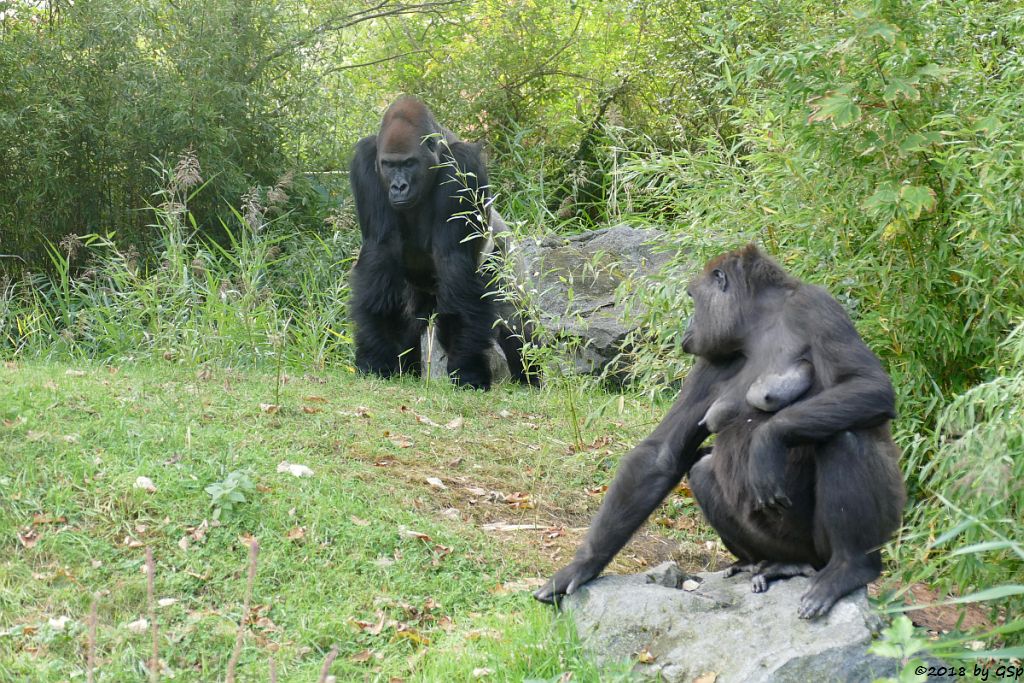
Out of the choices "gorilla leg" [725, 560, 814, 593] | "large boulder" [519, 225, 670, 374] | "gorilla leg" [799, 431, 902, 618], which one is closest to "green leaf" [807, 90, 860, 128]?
"gorilla leg" [799, 431, 902, 618]

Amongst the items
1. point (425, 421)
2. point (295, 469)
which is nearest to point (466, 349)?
point (425, 421)

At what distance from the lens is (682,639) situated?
319 cm

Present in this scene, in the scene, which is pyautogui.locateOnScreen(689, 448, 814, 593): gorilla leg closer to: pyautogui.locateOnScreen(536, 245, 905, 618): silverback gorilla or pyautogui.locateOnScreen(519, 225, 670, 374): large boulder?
pyautogui.locateOnScreen(536, 245, 905, 618): silverback gorilla

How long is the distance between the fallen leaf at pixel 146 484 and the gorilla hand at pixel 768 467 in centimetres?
221

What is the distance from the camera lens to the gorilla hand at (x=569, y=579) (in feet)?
11.4

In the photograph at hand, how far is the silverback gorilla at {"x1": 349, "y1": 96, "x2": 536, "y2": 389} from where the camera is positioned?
7.04 meters

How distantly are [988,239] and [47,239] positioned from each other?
22.7ft

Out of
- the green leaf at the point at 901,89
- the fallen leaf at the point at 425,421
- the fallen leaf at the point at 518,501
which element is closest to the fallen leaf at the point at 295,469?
the fallen leaf at the point at 518,501

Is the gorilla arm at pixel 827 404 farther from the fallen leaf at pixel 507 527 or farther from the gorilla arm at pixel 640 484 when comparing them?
the fallen leaf at pixel 507 527

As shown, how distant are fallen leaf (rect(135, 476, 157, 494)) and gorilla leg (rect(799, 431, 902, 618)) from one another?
2371 mm

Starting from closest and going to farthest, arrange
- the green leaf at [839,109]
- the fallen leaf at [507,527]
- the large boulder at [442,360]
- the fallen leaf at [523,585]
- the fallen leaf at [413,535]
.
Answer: the green leaf at [839,109]
the fallen leaf at [523,585]
the fallen leaf at [413,535]
the fallen leaf at [507,527]
the large boulder at [442,360]

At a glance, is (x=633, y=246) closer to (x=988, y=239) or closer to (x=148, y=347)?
(x=148, y=347)

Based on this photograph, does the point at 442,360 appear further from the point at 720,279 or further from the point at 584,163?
the point at 720,279

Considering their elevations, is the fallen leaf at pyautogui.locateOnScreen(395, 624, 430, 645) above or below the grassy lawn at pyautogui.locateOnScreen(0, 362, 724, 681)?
below
